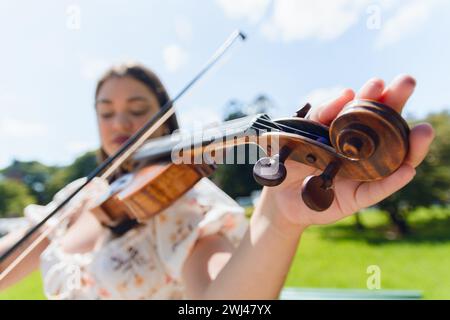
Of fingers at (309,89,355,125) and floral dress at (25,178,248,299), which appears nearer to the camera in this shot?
fingers at (309,89,355,125)

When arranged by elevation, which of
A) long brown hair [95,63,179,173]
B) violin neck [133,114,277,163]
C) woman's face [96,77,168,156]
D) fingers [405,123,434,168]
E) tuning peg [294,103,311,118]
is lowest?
fingers [405,123,434,168]

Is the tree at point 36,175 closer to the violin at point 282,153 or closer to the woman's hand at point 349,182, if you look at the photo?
the violin at point 282,153

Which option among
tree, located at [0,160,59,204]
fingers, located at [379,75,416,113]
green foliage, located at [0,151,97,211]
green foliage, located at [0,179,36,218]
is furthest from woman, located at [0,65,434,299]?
green foliage, located at [0,179,36,218]

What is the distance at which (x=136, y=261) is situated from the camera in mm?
905

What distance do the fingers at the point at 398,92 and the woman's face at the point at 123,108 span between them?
→ 827 mm

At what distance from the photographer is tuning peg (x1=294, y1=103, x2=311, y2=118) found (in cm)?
56

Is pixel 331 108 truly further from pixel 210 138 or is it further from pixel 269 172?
pixel 210 138

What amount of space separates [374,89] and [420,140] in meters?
0.07

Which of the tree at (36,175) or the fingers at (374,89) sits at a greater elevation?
the tree at (36,175)

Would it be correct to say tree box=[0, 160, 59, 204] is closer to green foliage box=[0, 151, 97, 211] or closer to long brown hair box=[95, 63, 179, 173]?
green foliage box=[0, 151, 97, 211]

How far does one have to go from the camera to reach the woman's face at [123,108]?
44.1 inches

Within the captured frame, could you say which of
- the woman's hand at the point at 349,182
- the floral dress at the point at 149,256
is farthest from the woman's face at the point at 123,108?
the woman's hand at the point at 349,182

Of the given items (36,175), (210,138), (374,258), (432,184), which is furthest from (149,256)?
(432,184)

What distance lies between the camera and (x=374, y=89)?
0.42 meters
